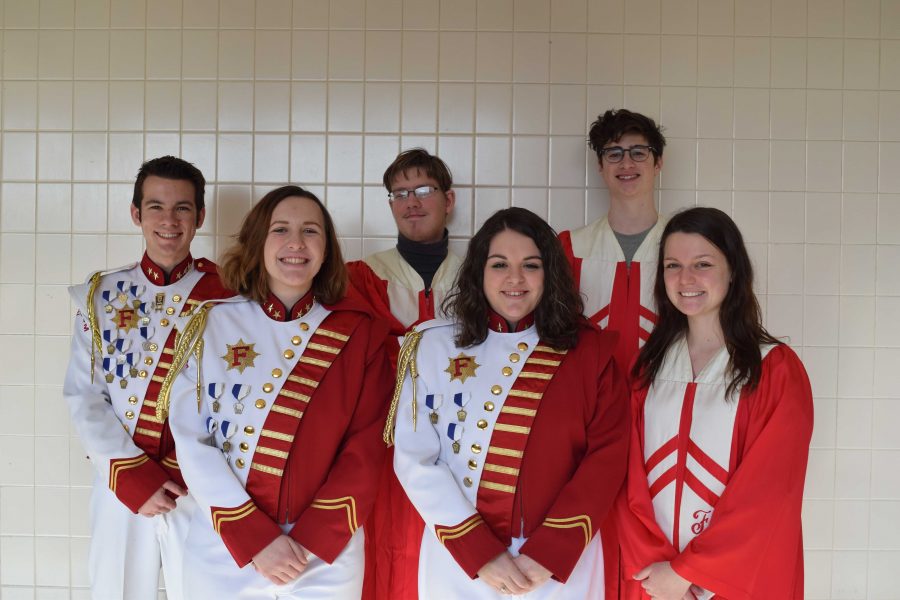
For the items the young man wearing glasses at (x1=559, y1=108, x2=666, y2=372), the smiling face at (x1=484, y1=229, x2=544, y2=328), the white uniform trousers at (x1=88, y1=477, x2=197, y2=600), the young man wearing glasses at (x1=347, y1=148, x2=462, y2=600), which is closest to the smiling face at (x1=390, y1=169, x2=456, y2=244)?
the young man wearing glasses at (x1=347, y1=148, x2=462, y2=600)

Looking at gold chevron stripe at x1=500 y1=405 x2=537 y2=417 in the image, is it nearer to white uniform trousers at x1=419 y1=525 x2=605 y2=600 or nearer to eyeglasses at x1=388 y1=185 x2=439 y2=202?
white uniform trousers at x1=419 y1=525 x2=605 y2=600

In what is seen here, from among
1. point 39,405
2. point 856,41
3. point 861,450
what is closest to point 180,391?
point 39,405

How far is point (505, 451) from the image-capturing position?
6.86 ft

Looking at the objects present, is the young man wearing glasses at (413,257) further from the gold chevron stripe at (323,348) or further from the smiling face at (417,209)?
the gold chevron stripe at (323,348)

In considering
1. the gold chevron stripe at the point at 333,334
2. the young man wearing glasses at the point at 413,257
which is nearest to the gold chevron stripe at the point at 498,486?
the gold chevron stripe at the point at 333,334

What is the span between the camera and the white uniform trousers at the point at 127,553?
8.40 feet

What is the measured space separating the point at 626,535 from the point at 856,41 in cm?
276

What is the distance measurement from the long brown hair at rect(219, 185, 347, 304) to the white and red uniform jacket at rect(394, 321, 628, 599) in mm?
410

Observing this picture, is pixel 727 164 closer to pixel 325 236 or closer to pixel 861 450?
pixel 861 450

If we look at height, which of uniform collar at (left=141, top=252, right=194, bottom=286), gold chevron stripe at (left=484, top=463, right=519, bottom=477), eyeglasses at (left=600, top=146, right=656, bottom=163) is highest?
eyeglasses at (left=600, top=146, right=656, bottom=163)

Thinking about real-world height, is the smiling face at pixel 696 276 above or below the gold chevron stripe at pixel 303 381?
above

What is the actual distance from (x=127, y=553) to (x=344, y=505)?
3.53 feet

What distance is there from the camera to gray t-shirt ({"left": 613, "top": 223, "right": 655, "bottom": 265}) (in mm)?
2914

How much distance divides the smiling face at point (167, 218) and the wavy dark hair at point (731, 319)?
178 cm
